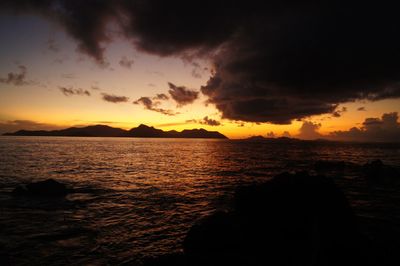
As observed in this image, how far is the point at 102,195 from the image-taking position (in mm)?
26953

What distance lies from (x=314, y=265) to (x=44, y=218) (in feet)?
58.0

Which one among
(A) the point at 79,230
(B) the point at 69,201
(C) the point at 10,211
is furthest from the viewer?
(B) the point at 69,201

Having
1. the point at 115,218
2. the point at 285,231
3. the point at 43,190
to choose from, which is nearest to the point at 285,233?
the point at 285,231

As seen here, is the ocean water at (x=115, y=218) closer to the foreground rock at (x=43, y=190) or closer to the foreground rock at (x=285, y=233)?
the foreground rock at (x=43, y=190)

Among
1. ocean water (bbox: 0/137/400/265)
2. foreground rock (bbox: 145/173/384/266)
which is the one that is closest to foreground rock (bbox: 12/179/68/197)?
ocean water (bbox: 0/137/400/265)

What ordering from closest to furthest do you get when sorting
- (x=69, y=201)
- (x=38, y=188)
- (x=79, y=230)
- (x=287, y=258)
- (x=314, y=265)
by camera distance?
(x=314, y=265)
(x=287, y=258)
(x=79, y=230)
(x=69, y=201)
(x=38, y=188)

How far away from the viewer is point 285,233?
44.2 ft

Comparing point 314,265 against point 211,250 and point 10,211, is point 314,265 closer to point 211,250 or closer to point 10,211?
point 211,250

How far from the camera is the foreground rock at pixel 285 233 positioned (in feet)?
37.7

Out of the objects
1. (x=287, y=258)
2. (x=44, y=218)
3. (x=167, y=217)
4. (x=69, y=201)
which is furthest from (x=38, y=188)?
(x=287, y=258)

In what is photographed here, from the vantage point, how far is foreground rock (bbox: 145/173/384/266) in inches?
452

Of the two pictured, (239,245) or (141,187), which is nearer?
(239,245)

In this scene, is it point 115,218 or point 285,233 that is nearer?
point 285,233

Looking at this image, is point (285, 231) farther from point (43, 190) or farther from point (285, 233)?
Answer: point (43, 190)
